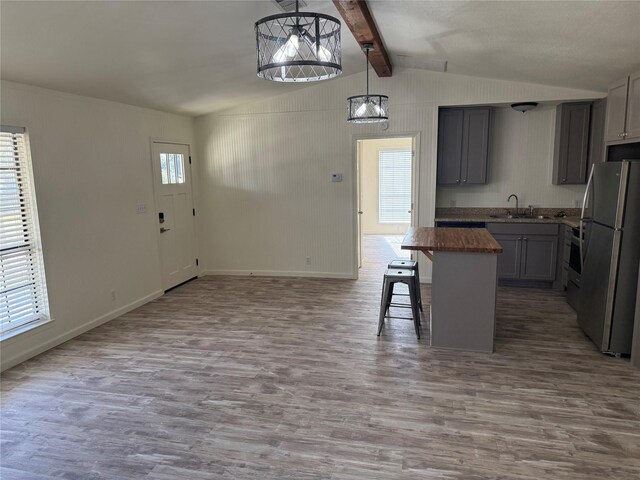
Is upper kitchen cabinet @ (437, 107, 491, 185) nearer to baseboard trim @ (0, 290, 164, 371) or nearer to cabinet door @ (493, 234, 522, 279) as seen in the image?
cabinet door @ (493, 234, 522, 279)

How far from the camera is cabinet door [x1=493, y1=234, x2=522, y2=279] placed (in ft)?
17.5

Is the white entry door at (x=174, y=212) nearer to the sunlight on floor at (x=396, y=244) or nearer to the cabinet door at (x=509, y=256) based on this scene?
the sunlight on floor at (x=396, y=244)

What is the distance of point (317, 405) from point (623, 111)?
3997 millimetres

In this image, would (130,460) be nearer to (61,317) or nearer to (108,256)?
(61,317)

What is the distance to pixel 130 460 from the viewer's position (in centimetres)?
237

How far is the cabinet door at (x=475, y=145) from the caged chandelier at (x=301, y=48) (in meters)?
3.88

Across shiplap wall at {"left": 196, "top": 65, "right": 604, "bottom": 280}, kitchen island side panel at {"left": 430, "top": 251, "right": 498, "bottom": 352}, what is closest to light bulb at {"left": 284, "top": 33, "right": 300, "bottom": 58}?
kitchen island side panel at {"left": 430, "top": 251, "right": 498, "bottom": 352}

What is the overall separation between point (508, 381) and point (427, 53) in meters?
3.38

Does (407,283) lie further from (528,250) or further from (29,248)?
(29,248)

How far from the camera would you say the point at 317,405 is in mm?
2861

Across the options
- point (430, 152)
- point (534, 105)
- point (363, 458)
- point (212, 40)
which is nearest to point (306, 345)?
point (363, 458)

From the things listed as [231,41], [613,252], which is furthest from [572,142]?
[231,41]

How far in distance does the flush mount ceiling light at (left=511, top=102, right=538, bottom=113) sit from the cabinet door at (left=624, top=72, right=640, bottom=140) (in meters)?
1.27

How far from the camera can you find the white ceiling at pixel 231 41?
107 inches
